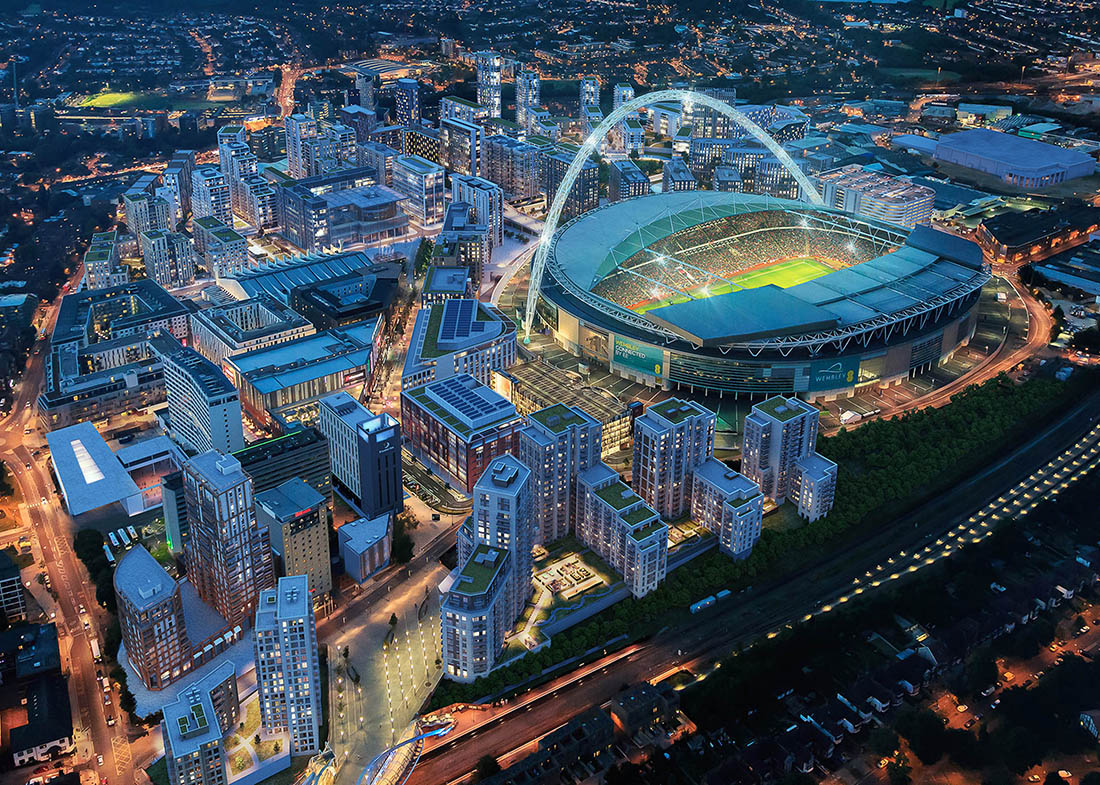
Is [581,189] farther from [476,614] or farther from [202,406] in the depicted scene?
[476,614]

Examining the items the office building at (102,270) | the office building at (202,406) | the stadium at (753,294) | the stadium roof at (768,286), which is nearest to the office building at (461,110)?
the stadium roof at (768,286)

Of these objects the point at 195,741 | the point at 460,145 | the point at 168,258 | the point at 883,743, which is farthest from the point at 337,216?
the point at 883,743

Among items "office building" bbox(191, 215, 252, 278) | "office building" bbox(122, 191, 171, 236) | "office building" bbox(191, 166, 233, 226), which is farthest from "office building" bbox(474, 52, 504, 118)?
"office building" bbox(191, 215, 252, 278)

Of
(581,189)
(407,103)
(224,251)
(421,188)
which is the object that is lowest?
(224,251)

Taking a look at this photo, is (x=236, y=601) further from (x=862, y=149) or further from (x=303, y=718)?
(x=862, y=149)

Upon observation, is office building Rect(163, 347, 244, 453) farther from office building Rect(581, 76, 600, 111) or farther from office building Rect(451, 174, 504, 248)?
office building Rect(581, 76, 600, 111)

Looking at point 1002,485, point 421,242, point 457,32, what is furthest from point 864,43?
point 1002,485
